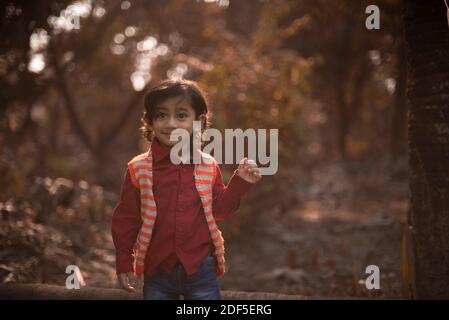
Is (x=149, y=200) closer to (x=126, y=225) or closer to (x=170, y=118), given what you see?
(x=126, y=225)

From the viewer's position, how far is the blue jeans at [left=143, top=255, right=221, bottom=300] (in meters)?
2.36

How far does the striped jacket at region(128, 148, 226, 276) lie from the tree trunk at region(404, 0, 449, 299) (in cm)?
144

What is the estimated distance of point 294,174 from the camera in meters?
6.46

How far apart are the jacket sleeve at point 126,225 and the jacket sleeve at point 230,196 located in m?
0.41

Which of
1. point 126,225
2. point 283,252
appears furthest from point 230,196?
point 283,252

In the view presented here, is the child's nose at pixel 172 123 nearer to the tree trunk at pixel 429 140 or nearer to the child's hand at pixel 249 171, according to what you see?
the child's hand at pixel 249 171

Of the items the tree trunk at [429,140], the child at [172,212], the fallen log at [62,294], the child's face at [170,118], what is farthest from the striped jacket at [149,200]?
the tree trunk at [429,140]

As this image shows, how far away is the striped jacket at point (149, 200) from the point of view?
2.37 m

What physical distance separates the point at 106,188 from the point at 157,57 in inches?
114

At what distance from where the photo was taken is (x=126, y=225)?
242cm

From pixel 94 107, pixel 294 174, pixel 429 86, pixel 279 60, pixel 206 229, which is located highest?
pixel 94 107

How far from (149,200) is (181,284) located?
17.5 inches
